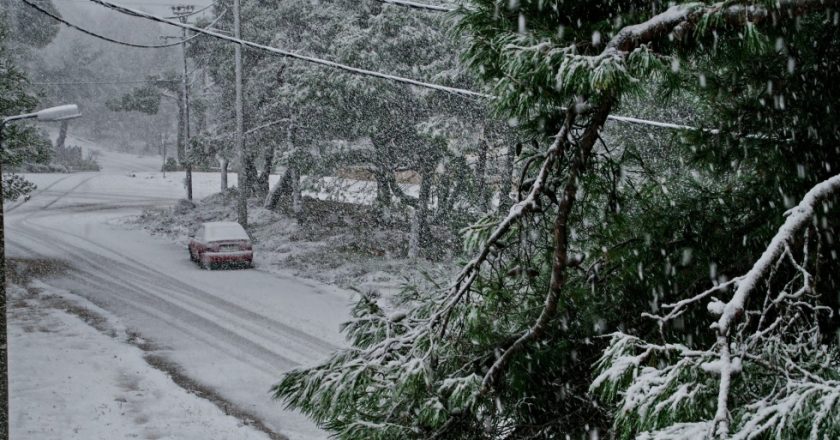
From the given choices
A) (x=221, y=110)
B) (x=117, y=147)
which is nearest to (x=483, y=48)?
(x=221, y=110)

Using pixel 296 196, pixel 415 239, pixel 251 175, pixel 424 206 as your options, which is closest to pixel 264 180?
pixel 251 175

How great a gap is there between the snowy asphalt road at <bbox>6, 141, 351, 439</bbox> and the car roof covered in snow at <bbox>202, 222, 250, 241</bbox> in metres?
1.26

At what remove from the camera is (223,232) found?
24.1 m

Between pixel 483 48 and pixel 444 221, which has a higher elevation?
pixel 483 48

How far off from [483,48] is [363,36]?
17713mm

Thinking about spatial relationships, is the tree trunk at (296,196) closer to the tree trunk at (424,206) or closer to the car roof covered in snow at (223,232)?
the car roof covered in snow at (223,232)

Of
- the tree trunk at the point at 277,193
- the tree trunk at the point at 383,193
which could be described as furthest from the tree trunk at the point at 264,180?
the tree trunk at the point at 383,193

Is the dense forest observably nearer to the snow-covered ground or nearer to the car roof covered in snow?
the snow-covered ground

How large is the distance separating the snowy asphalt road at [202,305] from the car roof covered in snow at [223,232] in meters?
1.26

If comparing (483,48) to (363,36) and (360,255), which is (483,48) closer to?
(363,36)

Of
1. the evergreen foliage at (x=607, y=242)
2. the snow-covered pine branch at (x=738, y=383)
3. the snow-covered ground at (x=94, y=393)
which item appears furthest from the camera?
the snow-covered ground at (x=94, y=393)

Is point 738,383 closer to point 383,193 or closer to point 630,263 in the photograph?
point 630,263

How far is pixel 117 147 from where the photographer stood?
87.9 metres

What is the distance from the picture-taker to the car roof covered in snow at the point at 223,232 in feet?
78.3
